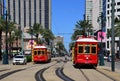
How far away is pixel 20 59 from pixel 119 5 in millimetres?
94303

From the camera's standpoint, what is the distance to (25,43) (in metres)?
185

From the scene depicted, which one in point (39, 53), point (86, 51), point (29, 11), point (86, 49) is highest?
point (29, 11)

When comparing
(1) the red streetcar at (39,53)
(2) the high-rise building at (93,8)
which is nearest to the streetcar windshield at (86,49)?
(1) the red streetcar at (39,53)

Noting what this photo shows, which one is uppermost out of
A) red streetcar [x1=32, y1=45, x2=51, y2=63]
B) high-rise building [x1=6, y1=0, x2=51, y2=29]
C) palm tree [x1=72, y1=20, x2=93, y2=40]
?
high-rise building [x1=6, y1=0, x2=51, y2=29]

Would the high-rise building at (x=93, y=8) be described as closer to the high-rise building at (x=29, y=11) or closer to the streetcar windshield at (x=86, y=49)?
the high-rise building at (x=29, y=11)

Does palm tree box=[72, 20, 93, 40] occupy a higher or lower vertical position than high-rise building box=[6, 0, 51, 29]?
lower

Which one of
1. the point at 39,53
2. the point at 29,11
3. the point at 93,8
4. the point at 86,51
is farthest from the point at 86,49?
the point at 93,8

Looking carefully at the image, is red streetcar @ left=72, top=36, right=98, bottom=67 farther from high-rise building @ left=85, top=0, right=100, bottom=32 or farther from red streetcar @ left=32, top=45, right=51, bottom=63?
high-rise building @ left=85, top=0, right=100, bottom=32

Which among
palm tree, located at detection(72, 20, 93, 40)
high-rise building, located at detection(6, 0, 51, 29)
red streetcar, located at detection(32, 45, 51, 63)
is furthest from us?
high-rise building, located at detection(6, 0, 51, 29)

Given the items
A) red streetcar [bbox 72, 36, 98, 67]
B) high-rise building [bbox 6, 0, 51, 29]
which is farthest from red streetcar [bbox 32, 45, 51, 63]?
high-rise building [bbox 6, 0, 51, 29]

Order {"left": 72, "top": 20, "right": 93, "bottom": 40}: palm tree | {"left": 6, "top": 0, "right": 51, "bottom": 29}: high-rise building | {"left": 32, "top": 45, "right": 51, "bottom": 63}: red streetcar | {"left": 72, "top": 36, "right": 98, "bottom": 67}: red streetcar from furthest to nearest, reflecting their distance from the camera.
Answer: {"left": 6, "top": 0, "right": 51, "bottom": 29}: high-rise building, {"left": 72, "top": 20, "right": 93, "bottom": 40}: palm tree, {"left": 32, "top": 45, "right": 51, "bottom": 63}: red streetcar, {"left": 72, "top": 36, "right": 98, "bottom": 67}: red streetcar

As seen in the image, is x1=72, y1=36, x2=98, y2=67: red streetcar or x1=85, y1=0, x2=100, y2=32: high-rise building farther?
x1=85, y1=0, x2=100, y2=32: high-rise building

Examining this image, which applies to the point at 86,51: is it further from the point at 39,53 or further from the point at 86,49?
the point at 39,53

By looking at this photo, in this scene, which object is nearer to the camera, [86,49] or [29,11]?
[86,49]
